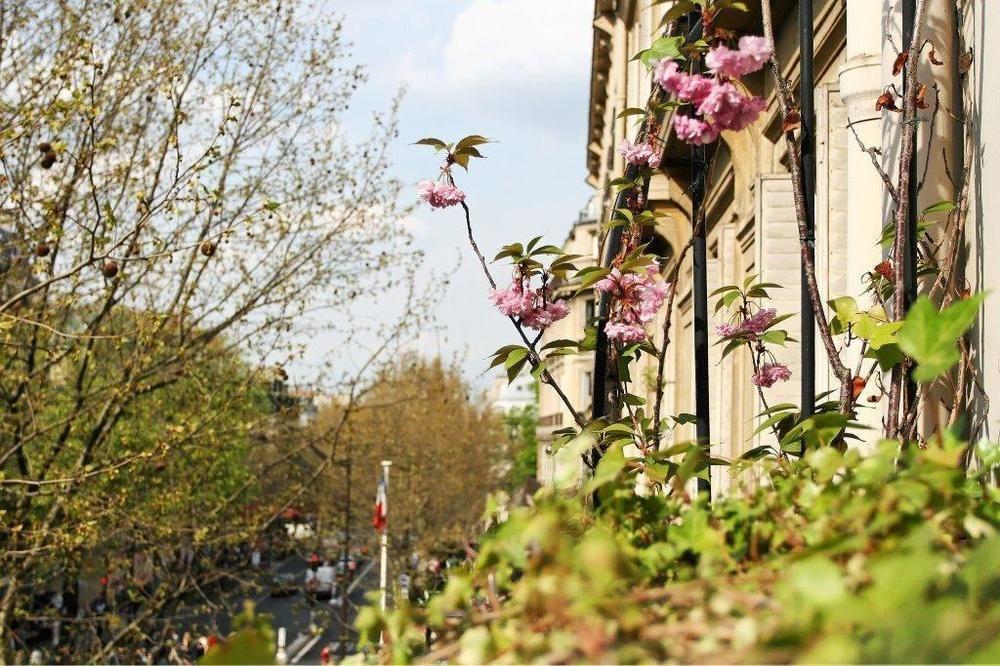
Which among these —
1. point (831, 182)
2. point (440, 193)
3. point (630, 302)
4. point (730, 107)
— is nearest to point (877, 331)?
point (730, 107)

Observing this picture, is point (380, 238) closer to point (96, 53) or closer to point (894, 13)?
point (96, 53)

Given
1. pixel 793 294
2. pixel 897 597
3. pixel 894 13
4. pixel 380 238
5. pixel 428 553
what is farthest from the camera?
pixel 428 553

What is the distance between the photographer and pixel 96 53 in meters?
11.4

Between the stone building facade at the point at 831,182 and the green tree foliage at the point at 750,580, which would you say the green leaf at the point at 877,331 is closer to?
the stone building facade at the point at 831,182

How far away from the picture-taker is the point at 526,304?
4512mm

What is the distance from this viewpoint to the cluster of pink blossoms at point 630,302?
445cm

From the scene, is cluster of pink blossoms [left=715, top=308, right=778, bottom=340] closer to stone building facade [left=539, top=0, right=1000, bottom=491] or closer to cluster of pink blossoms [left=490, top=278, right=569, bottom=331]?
stone building facade [left=539, top=0, right=1000, bottom=491]

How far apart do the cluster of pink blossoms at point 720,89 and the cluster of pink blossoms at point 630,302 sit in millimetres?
708

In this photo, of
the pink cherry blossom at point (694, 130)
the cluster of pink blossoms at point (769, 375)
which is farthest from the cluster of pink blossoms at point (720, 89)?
the cluster of pink blossoms at point (769, 375)

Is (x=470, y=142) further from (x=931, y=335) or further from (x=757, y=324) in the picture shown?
(x=931, y=335)

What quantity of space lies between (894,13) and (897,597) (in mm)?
3903

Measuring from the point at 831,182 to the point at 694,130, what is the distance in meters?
2.57

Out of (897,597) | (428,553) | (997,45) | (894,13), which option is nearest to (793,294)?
(894,13)

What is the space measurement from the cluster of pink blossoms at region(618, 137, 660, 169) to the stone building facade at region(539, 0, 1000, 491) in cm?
23
